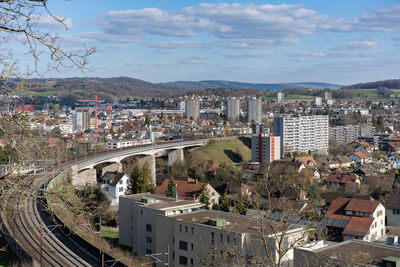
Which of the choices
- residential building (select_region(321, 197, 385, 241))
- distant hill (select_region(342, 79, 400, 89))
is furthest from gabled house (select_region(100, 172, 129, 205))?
distant hill (select_region(342, 79, 400, 89))

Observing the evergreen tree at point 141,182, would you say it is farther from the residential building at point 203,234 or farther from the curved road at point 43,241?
the residential building at point 203,234

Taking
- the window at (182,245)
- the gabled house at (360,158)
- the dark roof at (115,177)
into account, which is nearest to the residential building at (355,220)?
the window at (182,245)

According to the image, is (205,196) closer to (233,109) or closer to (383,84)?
(233,109)

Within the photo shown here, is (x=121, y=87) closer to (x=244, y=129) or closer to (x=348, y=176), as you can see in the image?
(x=244, y=129)

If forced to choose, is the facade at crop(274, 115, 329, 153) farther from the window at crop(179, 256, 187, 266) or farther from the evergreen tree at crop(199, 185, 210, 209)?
the window at crop(179, 256, 187, 266)

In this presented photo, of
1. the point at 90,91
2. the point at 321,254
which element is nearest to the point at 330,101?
the point at 90,91

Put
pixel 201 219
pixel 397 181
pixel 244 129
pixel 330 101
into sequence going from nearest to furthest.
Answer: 1. pixel 201 219
2. pixel 397 181
3. pixel 244 129
4. pixel 330 101

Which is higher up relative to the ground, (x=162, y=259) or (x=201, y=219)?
(x=201, y=219)
